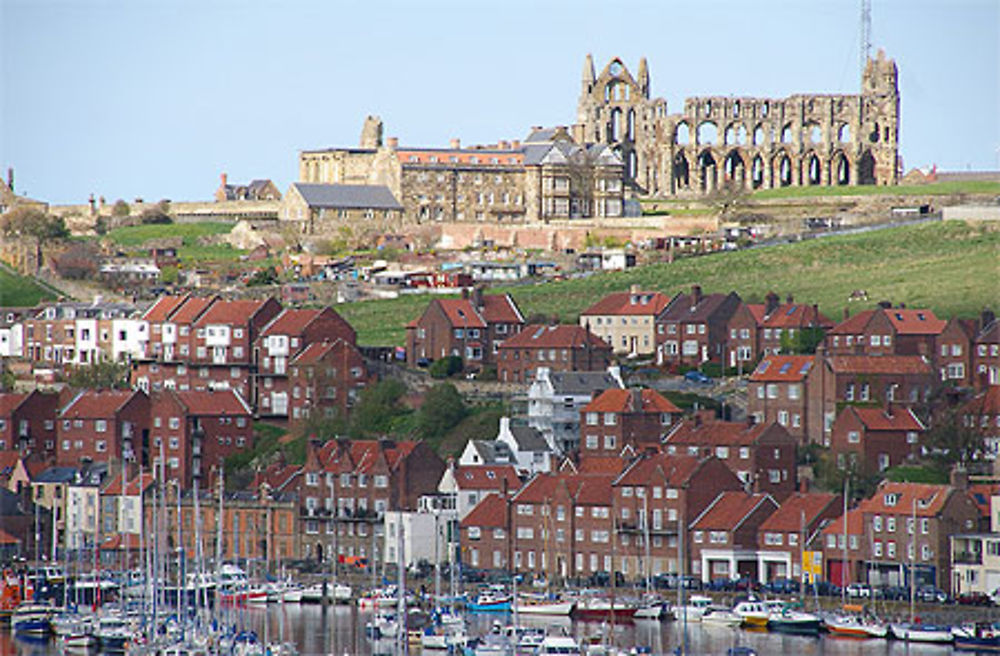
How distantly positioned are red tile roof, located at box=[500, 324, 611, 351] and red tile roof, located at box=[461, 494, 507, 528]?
2075cm

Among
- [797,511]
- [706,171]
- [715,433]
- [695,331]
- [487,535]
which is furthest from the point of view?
[706,171]

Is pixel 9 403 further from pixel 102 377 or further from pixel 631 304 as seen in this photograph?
pixel 631 304

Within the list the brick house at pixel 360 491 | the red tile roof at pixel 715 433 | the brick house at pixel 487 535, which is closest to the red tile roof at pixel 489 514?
the brick house at pixel 487 535

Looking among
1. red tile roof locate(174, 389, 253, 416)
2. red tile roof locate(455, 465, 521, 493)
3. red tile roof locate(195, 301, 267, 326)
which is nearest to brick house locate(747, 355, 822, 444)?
red tile roof locate(455, 465, 521, 493)

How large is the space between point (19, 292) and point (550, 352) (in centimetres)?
5401

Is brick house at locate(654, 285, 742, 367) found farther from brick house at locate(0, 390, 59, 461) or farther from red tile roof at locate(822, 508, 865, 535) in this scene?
red tile roof at locate(822, 508, 865, 535)

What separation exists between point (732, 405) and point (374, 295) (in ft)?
139

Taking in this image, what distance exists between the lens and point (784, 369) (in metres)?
110

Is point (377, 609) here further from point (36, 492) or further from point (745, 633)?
point (36, 492)

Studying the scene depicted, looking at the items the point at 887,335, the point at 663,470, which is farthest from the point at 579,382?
the point at 663,470

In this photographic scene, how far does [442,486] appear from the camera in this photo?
343 feet

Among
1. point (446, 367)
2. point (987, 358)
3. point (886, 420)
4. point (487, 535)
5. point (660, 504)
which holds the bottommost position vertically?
point (487, 535)

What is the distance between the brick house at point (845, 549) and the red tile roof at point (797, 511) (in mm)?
1089

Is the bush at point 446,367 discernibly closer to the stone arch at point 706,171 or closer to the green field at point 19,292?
the green field at point 19,292
